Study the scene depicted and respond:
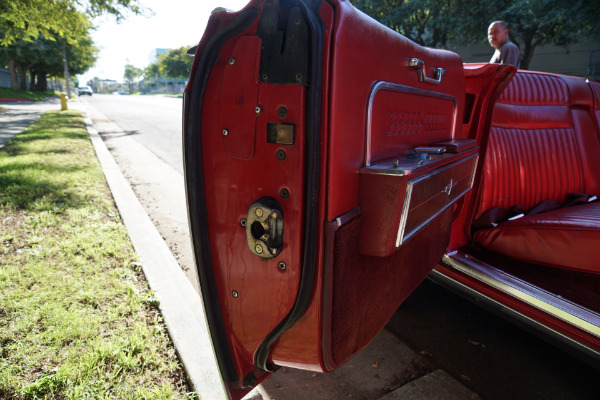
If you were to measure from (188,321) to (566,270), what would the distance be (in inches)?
81.5

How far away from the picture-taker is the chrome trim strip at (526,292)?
1487mm

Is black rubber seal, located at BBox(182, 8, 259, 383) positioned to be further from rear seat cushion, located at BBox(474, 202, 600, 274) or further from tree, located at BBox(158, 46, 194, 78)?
tree, located at BBox(158, 46, 194, 78)

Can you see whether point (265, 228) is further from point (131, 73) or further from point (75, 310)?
point (131, 73)

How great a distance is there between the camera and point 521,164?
2.51m

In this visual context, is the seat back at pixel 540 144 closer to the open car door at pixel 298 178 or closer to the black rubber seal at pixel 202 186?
the open car door at pixel 298 178

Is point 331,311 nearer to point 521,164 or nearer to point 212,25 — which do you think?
point 212,25

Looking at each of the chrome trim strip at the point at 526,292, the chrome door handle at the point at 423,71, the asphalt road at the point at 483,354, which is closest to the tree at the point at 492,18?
the asphalt road at the point at 483,354

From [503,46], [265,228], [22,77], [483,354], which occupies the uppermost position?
[22,77]

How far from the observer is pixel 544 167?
2.62m

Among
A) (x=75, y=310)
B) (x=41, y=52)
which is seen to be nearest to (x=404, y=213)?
(x=75, y=310)

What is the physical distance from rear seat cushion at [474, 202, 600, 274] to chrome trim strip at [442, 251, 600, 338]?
0.81 ft

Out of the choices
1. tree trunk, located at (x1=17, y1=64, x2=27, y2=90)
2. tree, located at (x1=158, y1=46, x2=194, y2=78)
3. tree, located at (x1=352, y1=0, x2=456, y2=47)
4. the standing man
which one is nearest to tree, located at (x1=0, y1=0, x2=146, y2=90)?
the standing man

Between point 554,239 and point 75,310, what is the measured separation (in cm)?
267

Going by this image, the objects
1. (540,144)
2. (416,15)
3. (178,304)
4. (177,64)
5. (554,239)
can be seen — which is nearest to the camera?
(554,239)
